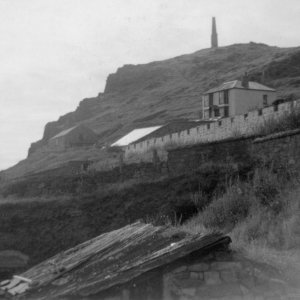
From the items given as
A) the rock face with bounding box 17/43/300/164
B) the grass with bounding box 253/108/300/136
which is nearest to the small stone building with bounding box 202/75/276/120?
the rock face with bounding box 17/43/300/164

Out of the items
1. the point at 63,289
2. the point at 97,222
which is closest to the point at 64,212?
the point at 97,222

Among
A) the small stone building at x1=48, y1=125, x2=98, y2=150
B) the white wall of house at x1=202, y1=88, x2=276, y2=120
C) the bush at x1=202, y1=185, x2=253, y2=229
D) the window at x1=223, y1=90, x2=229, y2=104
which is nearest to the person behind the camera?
the bush at x1=202, y1=185, x2=253, y2=229

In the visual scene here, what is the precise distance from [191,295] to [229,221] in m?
6.91

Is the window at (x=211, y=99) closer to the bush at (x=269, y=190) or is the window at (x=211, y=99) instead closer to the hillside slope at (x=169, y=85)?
the hillside slope at (x=169, y=85)

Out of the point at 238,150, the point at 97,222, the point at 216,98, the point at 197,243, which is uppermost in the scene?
the point at 216,98

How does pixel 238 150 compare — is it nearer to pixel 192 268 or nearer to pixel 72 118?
pixel 192 268

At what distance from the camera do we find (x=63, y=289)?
740 cm

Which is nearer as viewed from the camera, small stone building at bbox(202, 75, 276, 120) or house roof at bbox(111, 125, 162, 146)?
house roof at bbox(111, 125, 162, 146)

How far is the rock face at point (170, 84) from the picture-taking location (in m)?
87.7

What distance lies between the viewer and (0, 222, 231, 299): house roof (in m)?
7.19

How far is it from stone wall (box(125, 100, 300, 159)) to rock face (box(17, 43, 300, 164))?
1433 inches

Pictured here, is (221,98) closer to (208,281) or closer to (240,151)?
(240,151)

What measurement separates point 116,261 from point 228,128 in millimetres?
25462

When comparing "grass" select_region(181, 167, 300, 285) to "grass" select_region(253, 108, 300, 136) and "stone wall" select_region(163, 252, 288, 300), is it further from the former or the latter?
"grass" select_region(253, 108, 300, 136)
